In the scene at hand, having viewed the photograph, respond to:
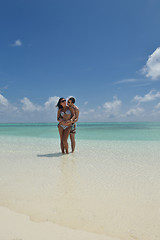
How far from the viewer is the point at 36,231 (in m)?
1.77

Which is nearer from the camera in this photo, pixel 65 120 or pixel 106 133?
pixel 65 120

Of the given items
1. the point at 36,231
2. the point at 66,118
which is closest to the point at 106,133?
the point at 66,118

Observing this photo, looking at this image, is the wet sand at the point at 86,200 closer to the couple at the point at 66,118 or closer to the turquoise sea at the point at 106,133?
the couple at the point at 66,118

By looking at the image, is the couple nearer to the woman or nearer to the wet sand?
the woman

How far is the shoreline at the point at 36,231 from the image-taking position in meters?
1.68

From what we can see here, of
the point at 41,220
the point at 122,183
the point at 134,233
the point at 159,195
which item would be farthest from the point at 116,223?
the point at 122,183

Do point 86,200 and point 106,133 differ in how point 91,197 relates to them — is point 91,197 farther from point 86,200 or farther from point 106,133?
point 106,133

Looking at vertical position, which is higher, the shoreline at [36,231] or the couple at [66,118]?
the couple at [66,118]

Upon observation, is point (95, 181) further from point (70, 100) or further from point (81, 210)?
point (70, 100)

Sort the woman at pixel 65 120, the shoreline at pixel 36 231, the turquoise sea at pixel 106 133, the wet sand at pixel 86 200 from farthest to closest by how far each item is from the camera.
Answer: the turquoise sea at pixel 106 133 → the woman at pixel 65 120 → the wet sand at pixel 86 200 → the shoreline at pixel 36 231

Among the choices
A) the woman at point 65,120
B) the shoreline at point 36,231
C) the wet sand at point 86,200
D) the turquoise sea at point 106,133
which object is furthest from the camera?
the turquoise sea at point 106,133

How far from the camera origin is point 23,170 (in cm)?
407

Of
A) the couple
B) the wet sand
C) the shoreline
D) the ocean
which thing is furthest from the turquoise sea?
the shoreline

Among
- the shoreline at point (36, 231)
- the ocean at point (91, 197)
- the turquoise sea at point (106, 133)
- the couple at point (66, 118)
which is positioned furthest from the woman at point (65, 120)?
the turquoise sea at point (106, 133)
